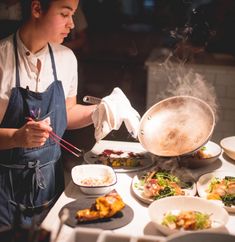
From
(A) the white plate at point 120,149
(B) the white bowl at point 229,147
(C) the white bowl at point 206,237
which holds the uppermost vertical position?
(C) the white bowl at point 206,237

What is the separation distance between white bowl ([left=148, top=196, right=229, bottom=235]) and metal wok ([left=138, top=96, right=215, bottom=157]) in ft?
1.39

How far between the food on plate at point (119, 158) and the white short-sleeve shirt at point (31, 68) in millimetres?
499

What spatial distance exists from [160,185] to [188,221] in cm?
45

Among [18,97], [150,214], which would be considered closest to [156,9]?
[18,97]

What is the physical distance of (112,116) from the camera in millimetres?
2568

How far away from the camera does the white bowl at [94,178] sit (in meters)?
2.31

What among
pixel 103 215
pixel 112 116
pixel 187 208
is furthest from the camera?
pixel 112 116

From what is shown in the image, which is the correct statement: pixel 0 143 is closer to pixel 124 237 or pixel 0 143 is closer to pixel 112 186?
pixel 112 186

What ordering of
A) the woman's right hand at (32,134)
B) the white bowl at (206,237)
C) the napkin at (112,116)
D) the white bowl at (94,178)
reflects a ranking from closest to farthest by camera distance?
the white bowl at (206,237), the woman's right hand at (32,134), the white bowl at (94,178), the napkin at (112,116)

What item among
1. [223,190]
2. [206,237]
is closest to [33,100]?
[223,190]

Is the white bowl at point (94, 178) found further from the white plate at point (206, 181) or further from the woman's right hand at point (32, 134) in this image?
the white plate at point (206, 181)

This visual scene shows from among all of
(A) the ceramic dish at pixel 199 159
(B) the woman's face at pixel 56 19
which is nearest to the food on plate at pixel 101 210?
(A) the ceramic dish at pixel 199 159

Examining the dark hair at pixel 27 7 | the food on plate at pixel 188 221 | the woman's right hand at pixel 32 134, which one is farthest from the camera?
the dark hair at pixel 27 7

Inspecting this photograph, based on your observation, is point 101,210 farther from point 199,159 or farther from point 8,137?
point 199,159
